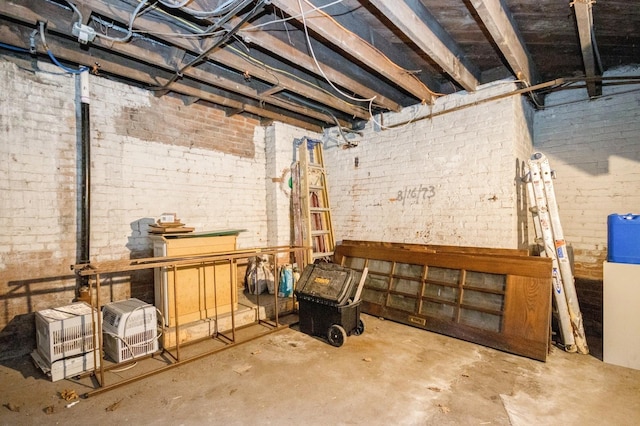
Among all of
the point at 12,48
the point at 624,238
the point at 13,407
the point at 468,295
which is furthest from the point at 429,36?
the point at 13,407

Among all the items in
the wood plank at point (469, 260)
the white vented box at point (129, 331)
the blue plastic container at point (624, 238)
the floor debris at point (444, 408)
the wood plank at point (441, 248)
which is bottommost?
the floor debris at point (444, 408)

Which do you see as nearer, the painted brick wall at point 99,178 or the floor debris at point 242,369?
the floor debris at point 242,369

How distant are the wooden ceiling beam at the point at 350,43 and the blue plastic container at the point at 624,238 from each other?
231 centimetres

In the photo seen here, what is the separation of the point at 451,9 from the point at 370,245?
2.81 metres

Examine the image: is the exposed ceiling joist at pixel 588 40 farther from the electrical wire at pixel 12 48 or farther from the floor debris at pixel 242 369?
the electrical wire at pixel 12 48

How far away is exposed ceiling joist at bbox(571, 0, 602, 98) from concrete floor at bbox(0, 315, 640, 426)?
→ 2.74 meters

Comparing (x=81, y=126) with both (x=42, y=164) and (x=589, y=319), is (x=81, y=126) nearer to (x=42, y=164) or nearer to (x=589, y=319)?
(x=42, y=164)

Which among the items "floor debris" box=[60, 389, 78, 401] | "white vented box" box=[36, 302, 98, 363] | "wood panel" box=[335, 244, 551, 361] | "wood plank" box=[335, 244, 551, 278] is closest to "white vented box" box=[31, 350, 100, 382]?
Answer: "white vented box" box=[36, 302, 98, 363]

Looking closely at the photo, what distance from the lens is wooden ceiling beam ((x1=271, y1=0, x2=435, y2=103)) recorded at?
7.35ft

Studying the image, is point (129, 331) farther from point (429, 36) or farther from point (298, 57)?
point (429, 36)

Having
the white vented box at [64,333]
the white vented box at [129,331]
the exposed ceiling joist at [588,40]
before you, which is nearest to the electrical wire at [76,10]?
the white vented box at [64,333]

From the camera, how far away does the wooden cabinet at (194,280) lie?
324cm

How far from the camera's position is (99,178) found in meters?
3.36

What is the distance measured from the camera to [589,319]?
3.53 metres
